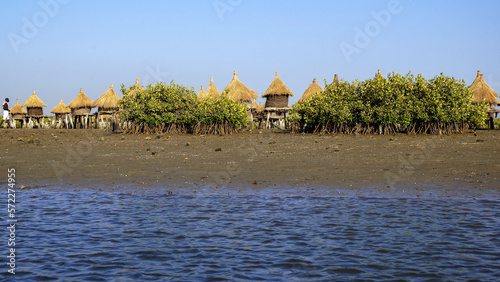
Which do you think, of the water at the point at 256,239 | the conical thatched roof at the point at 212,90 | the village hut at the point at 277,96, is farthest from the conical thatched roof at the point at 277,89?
the water at the point at 256,239

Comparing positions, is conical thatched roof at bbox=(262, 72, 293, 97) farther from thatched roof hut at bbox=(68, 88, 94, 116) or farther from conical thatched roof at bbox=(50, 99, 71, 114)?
conical thatched roof at bbox=(50, 99, 71, 114)

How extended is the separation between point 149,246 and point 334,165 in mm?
10160

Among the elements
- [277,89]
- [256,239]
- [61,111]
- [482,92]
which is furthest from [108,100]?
[256,239]

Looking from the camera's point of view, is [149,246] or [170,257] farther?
[149,246]

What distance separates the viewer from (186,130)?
133 feet

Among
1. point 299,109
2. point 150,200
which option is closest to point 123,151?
point 150,200

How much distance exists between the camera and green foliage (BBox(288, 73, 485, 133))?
37.8m

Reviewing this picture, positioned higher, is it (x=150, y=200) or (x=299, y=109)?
(x=299, y=109)

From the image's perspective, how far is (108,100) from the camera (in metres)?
69.7

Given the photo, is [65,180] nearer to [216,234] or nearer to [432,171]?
[216,234]

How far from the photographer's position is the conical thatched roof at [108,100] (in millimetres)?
69438

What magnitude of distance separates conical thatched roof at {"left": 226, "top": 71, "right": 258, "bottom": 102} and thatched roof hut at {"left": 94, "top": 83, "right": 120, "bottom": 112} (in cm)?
1650

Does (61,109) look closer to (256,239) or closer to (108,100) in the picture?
(108,100)

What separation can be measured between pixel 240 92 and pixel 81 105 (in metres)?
27.4
